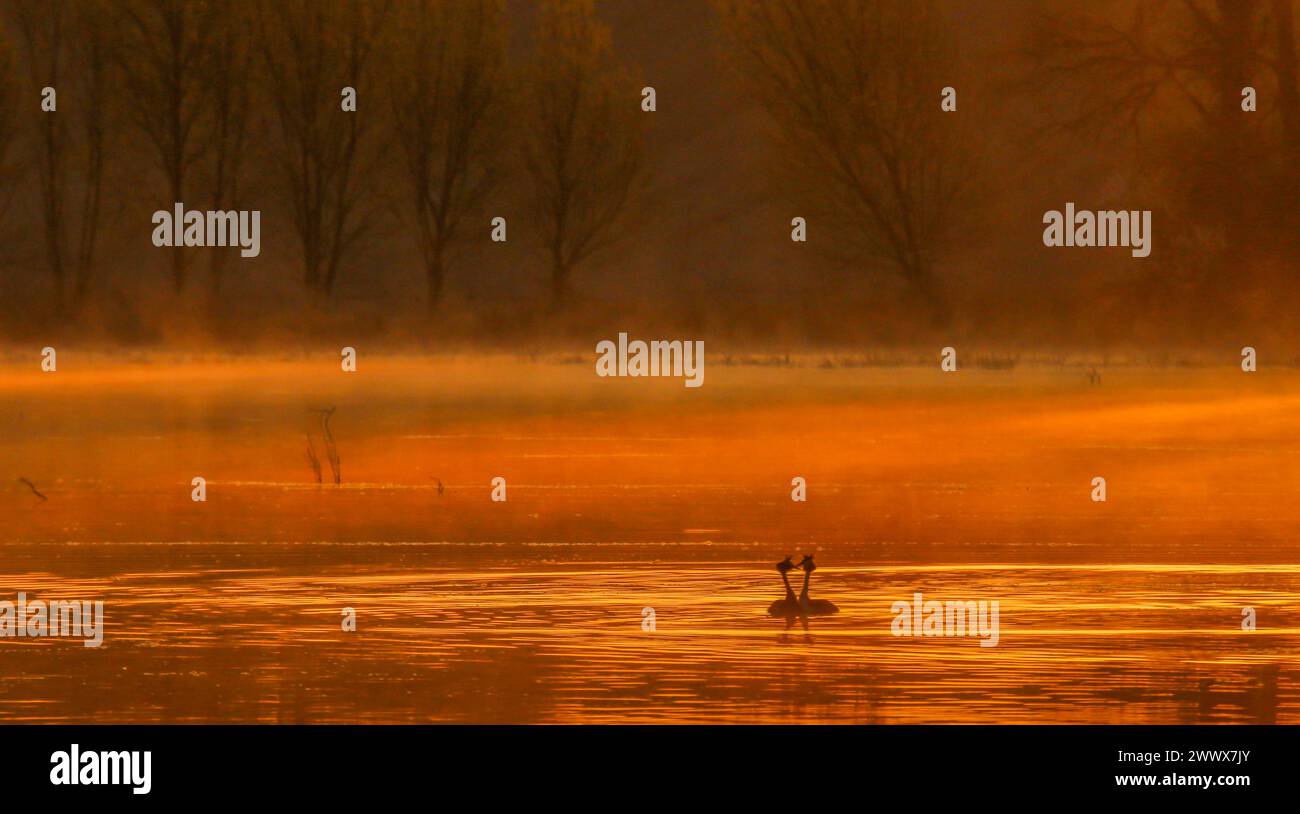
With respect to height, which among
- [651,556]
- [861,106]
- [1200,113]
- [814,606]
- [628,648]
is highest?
[861,106]

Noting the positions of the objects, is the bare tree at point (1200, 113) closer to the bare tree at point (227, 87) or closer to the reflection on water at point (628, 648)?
the bare tree at point (227, 87)

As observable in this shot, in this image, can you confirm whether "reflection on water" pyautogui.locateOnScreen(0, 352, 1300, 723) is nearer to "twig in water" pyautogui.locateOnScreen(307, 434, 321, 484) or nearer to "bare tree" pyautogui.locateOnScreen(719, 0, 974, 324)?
"twig in water" pyautogui.locateOnScreen(307, 434, 321, 484)

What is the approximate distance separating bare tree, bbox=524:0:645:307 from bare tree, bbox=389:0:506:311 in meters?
1.01

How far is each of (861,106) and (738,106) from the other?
6.56 m

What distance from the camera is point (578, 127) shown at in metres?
48.8

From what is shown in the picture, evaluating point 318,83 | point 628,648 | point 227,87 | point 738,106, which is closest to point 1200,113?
point 738,106

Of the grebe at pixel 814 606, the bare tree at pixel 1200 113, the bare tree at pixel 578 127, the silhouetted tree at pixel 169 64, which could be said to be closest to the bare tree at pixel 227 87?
the silhouetted tree at pixel 169 64

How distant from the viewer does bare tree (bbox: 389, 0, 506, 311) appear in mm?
48156

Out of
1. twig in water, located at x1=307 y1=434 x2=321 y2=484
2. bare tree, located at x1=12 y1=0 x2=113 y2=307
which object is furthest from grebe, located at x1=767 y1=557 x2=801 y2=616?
bare tree, located at x1=12 y1=0 x2=113 y2=307

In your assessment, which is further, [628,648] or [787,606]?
[787,606]

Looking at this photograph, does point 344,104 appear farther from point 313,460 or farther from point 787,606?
point 787,606

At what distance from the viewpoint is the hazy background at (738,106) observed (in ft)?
111

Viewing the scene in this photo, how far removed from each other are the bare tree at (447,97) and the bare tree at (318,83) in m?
0.88
